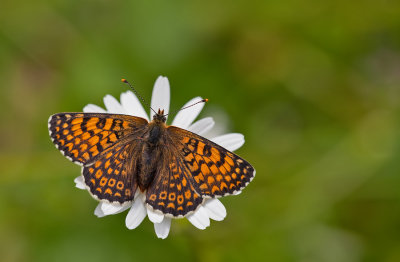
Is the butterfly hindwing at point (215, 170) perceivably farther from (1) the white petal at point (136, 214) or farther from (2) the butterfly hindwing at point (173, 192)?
(1) the white petal at point (136, 214)

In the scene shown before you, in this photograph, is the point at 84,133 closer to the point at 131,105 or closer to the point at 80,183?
the point at 80,183

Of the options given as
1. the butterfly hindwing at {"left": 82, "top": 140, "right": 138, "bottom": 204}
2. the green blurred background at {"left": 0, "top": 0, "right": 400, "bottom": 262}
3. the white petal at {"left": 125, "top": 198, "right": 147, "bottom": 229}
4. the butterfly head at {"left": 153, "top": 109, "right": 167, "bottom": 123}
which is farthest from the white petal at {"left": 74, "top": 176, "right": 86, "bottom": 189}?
the green blurred background at {"left": 0, "top": 0, "right": 400, "bottom": 262}

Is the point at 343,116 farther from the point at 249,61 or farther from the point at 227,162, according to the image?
the point at 227,162

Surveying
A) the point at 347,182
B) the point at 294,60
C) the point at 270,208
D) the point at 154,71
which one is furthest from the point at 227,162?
the point at 294,60

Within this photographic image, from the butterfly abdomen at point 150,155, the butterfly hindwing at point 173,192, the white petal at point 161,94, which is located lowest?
the butterfly hindwing at point 173,192

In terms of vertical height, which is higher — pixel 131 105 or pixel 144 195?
pixel 131 105

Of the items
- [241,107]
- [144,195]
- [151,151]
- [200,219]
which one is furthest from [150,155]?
[241,107]

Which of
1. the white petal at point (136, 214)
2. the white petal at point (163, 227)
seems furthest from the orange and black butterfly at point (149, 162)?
the white petal at point (163, 227)

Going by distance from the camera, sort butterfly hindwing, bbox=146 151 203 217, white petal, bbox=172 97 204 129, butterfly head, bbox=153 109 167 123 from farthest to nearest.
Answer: white petal, bbox=172 97 204 129 → butterfly head, bbox=153 109 167 123 → butterfly hindwing, bbox=146 151 203 217

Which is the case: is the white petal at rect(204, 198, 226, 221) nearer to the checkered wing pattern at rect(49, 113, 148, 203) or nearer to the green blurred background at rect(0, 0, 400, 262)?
the checkered wing pattern at rect(49, 113, 148, 203)
